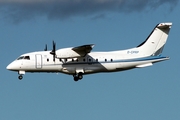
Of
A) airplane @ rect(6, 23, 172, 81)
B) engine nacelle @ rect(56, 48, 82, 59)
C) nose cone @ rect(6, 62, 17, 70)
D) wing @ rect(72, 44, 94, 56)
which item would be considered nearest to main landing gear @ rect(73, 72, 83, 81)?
airplane @ rect(6, 23, 172, 81)

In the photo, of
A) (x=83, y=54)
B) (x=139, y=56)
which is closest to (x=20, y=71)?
(x=83, y=54)

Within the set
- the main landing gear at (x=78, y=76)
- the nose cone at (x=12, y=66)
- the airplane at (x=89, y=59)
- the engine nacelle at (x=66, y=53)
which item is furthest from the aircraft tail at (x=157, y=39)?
the nose cone at (x=12, y=66)

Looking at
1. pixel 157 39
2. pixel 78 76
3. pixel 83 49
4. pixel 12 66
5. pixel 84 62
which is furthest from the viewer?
pixel 157 39

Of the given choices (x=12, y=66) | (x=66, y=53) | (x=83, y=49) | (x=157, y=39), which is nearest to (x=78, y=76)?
(x=83, y=49)

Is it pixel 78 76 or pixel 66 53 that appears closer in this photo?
pixel 66 53

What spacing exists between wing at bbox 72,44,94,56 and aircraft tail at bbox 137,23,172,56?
6.02m

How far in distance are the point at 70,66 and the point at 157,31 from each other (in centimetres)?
981

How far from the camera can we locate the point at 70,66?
172 feet

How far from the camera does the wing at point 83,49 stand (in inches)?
2034

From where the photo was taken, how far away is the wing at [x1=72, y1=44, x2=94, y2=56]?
5166 centimetres

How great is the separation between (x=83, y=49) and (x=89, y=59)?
4.89 ft

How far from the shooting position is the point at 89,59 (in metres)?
53.1

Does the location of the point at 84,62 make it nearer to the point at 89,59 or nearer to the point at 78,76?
the point at 89,59

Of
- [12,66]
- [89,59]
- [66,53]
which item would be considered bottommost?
[12,66]
